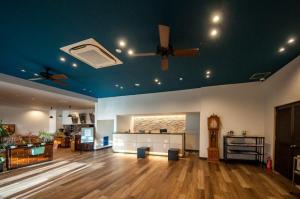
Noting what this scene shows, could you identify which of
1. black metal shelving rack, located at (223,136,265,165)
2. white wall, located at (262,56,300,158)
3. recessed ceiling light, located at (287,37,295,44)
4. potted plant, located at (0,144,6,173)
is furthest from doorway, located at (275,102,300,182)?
potted plant, located at (0,144,6,173)

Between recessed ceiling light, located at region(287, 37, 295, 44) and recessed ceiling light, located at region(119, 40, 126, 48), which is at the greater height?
recessed ceiling light, located at region(287, 37, 295, 44)

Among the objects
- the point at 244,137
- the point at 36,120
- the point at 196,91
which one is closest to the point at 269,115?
the point at 244,137

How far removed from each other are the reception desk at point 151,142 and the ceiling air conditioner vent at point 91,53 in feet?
15.9

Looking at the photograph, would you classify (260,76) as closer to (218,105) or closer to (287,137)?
(218,105)

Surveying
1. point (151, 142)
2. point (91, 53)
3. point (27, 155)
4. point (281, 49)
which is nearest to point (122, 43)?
point (91, 53)

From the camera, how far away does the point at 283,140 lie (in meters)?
5.03

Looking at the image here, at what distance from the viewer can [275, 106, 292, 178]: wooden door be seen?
4727mm

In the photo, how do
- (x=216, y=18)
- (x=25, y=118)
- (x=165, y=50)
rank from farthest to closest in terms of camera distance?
(x=25, y=118) → (x=165, y=50) → (x=216, y=18)

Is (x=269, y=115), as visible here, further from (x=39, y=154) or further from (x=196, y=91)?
(x=39, y=154)

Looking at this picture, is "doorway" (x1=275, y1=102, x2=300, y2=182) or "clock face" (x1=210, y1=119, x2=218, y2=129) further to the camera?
"clock face" (x1=210, y1=119, x2=218, y2=129)

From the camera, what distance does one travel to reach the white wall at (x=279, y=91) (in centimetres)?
436

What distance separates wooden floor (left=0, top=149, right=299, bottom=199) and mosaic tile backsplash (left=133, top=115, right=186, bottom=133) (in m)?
3.33

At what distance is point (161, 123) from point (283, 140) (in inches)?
224

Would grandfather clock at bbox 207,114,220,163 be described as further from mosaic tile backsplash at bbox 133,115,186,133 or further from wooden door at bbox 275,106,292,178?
mosaic tile backsplash at bbox 133,115,186,133
